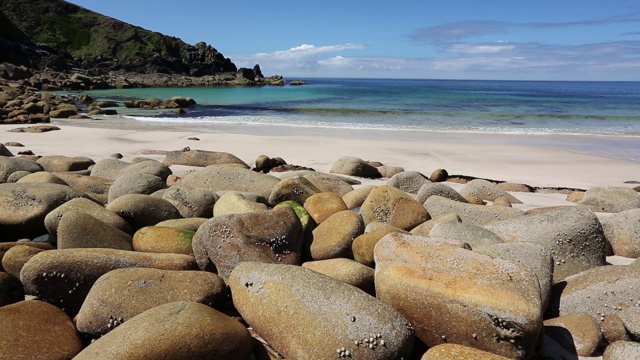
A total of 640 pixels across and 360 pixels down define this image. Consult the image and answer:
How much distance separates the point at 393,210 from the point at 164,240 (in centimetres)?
234

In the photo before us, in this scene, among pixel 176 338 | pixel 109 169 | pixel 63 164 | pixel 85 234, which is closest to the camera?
pixel 176 338

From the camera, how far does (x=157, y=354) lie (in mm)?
2471

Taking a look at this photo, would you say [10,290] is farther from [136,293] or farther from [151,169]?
[151,169]

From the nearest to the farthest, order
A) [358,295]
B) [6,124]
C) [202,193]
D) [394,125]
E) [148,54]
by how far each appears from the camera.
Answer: [358,295] < [202,193] < [6,124] < [394,125] < [148,54]

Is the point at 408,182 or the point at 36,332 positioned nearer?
the point at 36,332

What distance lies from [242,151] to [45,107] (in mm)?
15677

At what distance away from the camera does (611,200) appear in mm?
6777

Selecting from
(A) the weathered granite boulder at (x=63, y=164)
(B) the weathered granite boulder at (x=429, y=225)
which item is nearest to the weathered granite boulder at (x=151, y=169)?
(A) the weathered granite boulder at (x=63, y=164)

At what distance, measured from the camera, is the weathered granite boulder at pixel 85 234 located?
4.04 meters

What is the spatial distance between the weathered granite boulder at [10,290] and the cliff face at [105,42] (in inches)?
3383

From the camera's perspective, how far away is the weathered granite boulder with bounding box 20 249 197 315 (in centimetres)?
338

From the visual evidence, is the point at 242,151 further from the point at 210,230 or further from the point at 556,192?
the point at 210,230

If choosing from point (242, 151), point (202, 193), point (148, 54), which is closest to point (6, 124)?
point (242, 151)

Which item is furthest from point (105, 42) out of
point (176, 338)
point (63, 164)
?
point (176, 338)
